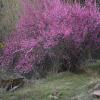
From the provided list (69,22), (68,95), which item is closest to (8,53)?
(69,22)

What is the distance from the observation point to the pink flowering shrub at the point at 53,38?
9430mm

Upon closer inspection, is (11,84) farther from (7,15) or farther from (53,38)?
(7,15)

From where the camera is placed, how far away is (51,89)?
25.5ft

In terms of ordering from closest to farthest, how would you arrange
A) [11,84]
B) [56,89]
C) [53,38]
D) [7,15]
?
[56,89] → [11,84] → [53,38] → [7,15]

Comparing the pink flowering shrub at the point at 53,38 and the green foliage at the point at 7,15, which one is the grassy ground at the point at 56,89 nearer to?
the pink flowering shrub at the point at 53,38

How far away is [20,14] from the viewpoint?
11.0 meters

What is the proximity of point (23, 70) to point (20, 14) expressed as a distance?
2.42 m

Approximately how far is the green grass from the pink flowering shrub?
3.41ft

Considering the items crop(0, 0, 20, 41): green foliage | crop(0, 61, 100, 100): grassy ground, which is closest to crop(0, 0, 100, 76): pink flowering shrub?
crop(0, 0, 20, 41): green foliage

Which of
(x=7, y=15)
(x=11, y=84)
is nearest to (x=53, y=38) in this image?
(x=11, y=84)

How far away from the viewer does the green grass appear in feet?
24.2

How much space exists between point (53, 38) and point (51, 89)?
2.04 metres

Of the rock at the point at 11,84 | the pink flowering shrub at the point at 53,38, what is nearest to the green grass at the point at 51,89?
the rock at the point at 11,84

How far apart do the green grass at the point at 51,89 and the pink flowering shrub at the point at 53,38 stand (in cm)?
104
